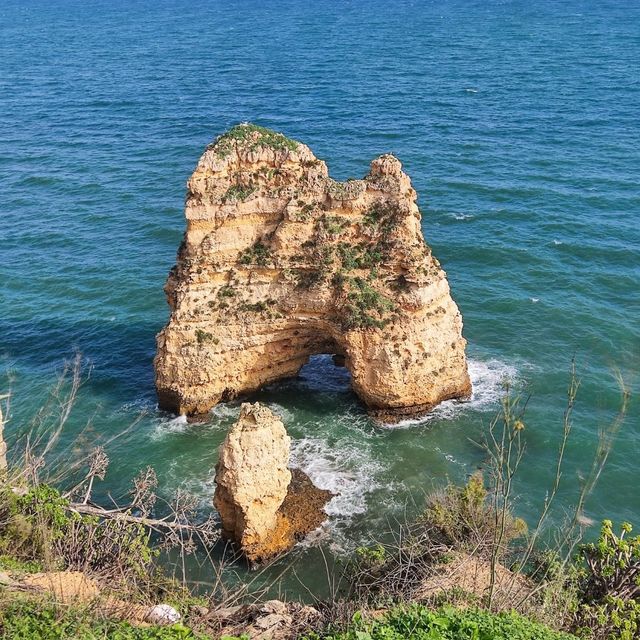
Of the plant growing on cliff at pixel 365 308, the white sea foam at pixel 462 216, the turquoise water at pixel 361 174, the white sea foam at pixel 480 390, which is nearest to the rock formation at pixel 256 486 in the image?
the turquoise water at pixel 361 174

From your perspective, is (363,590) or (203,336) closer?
(363,590)

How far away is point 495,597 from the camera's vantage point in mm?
18547

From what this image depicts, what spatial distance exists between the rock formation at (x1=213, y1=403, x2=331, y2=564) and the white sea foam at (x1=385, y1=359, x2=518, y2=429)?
8.13 metres

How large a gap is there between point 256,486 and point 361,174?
115 feet

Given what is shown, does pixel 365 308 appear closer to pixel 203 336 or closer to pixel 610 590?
pixel 203 336

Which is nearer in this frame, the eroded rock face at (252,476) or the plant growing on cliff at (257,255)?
the eroded rock face at (252,476)

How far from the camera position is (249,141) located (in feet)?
103

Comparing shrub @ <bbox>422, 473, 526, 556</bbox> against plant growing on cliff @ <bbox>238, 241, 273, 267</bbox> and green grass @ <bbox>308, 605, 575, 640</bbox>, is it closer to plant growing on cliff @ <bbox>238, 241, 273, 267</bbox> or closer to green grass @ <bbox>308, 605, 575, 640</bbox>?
green grass @ <bbox>308, 605, 575, 640</bbox>

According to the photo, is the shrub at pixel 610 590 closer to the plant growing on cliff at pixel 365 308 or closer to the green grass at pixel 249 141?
the plant growing on cliff at pixel 365 308

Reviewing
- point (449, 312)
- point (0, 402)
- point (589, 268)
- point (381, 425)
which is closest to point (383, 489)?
point (381, 425)

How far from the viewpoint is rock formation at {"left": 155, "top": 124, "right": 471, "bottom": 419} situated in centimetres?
3123

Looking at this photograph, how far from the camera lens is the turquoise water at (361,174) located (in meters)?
31.4

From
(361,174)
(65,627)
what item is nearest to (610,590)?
(65,627)

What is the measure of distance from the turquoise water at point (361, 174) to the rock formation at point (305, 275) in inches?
118
